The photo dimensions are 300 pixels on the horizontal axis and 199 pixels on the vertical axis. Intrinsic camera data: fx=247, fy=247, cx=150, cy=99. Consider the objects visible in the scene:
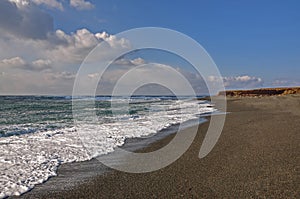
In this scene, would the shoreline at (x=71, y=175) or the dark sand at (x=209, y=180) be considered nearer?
the dark sand at (x=209, y=180)

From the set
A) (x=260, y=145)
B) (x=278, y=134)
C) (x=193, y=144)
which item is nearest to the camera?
(x=260, y=145)

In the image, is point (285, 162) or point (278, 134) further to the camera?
point (278, 134)

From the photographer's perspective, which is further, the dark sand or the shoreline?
the shoreline

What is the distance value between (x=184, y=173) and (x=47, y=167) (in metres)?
3.26

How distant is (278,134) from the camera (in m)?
9.59

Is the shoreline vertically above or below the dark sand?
below

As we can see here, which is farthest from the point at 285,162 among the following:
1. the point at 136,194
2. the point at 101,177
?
the point at 101,177

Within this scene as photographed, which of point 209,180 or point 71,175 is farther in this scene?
point 71,175

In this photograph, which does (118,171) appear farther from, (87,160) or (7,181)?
(7,181)

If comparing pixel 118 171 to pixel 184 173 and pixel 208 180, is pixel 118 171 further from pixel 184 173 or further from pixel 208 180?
pixel 208 180

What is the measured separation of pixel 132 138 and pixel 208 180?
5587 millimetres

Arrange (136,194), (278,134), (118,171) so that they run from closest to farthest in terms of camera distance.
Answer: (136,194), (118,171), (278,134)

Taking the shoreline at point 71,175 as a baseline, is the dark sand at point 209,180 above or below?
above

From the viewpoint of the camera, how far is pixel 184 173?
17.2ft
